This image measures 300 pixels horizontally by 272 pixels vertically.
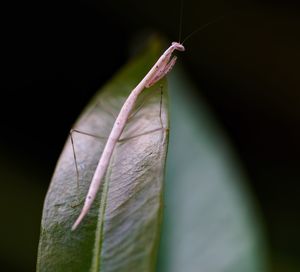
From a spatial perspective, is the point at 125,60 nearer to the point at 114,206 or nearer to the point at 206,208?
the point at 206,208

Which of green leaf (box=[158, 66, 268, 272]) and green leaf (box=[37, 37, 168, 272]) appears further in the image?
green leaf (box=[158, 66, 268, 272])

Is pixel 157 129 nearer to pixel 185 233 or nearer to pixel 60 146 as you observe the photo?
pixel 185 233

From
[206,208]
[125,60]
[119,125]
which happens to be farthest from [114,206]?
[125,60]

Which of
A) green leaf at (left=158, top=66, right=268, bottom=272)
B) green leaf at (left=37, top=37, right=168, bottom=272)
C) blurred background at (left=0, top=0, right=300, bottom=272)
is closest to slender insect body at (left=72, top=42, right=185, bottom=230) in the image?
green leaf at (left=37, top=37, right=168, bottom=272)

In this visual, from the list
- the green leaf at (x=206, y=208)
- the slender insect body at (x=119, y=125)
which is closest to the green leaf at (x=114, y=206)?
the slender insect body at (x=119, y=125)

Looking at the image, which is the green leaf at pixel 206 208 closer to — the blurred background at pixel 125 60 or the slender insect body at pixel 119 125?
the slender insect body at pixel 119 125

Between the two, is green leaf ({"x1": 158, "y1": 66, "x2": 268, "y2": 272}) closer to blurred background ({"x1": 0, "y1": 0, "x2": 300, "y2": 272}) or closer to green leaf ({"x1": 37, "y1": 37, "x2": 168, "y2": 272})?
green leaf ({"x1": 37, "y1": 37, "x2": 168, "y2": 272})
